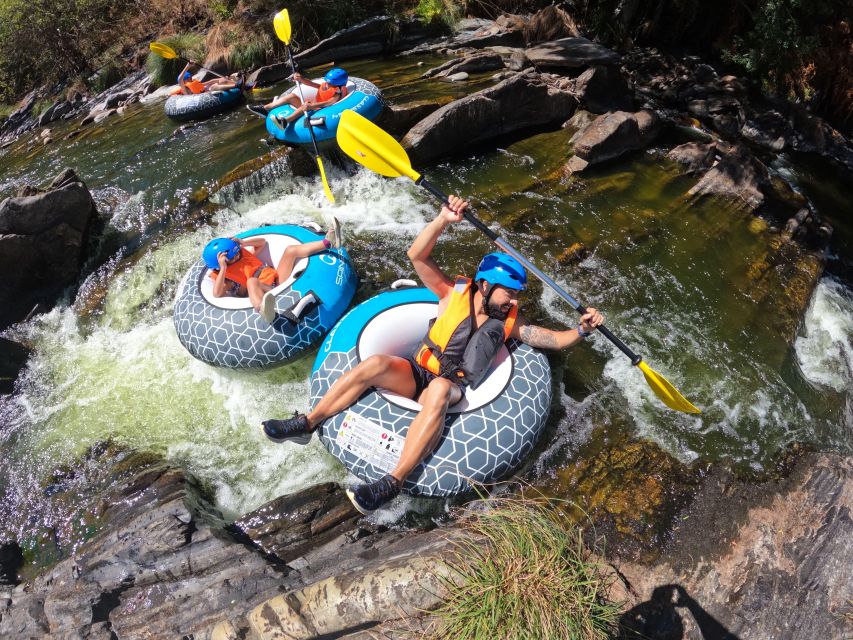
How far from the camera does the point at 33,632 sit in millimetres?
2660

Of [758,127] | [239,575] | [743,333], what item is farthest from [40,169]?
[758,127]

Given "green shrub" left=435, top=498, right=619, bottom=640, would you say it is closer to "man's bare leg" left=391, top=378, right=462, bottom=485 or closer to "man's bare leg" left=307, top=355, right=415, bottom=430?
"man's bare leg" left=391, top=378, right=462, bottom=485

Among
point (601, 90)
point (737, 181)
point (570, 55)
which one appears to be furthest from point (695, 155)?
point (570, 55)

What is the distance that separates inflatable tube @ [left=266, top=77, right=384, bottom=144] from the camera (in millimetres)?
5898

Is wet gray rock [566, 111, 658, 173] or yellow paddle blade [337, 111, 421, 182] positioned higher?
yellow paddle blade [337, 111, 421, 182]

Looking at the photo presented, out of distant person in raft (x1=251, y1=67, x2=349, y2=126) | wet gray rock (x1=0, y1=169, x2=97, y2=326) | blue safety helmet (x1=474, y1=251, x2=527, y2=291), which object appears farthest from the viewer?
distant person in raft (x1=251, y1=67, x2=349, y2=126)

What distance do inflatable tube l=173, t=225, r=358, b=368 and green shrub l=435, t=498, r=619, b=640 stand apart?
83.4 inches

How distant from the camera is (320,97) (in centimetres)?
626

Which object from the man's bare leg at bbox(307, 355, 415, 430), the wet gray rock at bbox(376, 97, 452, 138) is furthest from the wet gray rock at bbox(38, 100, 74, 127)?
the man's bare leg at bbox(307, 355, 415, 430)

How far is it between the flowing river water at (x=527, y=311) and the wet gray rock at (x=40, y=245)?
11.1 inches

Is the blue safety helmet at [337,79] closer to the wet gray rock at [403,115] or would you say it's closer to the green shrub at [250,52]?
the wet gray rock at [403,115]

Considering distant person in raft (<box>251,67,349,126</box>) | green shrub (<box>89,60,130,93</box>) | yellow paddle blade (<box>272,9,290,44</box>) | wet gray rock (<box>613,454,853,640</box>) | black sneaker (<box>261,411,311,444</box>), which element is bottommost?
wet gray rock (<box>613,454,853,640</box>)

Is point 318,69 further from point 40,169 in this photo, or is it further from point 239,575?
point 239,575

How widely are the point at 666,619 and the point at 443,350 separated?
184cm
